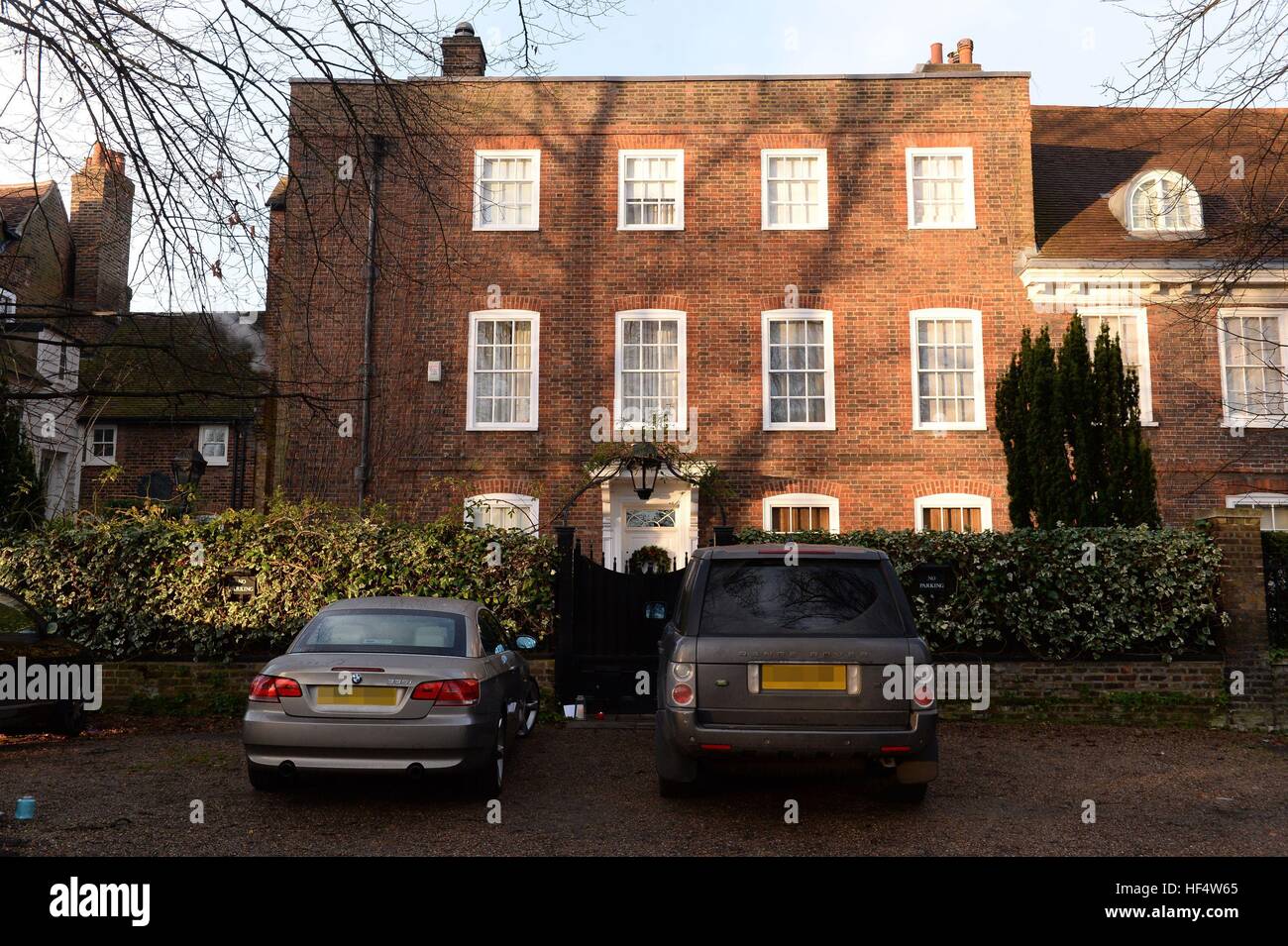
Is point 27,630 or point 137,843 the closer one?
point 137,843

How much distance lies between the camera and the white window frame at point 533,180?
16.7m

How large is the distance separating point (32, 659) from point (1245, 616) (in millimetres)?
12085

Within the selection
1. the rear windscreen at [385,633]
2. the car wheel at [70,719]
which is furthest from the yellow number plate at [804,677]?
the car wheel at [70,719]

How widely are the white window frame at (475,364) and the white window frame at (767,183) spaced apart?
14.5 feet

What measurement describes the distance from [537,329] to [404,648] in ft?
34.0

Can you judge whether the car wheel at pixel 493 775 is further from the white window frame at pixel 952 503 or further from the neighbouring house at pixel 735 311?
the white window frame at pixel 952 503

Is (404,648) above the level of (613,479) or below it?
below

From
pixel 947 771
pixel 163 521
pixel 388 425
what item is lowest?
pixel 947 771

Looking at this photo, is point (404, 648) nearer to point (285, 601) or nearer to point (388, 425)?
point (285, 601)

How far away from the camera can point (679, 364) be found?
16.2 meters

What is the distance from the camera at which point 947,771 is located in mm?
7902

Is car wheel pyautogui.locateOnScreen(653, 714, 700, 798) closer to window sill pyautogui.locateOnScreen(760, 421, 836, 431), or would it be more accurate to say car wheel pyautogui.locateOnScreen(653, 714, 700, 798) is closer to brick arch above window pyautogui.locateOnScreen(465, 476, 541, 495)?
brick arch above window pyautogui.locateOnScreen(465, 476, 541, 495)
